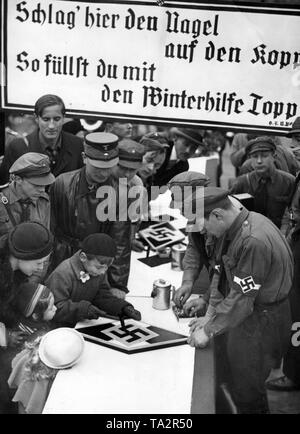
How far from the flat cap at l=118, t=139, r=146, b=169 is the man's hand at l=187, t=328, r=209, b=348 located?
0.96 metres

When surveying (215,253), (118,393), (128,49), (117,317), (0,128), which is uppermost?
(128,49)

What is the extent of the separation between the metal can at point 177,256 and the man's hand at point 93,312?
0.48 metres

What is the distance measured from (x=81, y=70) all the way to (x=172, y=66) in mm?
472

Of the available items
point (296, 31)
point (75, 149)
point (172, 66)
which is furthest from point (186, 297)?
point (296, 31)

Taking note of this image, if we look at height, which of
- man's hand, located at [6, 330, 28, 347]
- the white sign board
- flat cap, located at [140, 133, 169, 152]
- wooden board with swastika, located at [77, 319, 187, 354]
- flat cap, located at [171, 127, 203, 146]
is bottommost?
man's hand, located at [6, 330, 28, 347]

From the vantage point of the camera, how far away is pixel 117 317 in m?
3.38

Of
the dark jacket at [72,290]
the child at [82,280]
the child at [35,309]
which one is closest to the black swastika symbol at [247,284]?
the child at [82,280]

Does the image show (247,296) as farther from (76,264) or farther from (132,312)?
(76,264)

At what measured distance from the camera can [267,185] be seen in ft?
10.8

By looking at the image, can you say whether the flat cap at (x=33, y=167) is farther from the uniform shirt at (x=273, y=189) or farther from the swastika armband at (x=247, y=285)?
the swastika armband at (x=247, y=285)

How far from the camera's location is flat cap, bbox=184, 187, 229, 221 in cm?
313

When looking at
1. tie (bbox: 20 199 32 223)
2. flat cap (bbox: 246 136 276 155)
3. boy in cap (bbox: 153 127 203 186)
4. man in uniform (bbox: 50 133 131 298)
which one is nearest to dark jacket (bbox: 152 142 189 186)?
boy in cap (bbox: 153 127 203 186)

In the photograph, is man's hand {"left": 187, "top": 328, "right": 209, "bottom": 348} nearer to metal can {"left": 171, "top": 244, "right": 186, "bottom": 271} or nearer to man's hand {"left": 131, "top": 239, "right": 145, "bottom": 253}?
metal can {"left": 171, "top": 244, "right": 186, "bottom": 271}

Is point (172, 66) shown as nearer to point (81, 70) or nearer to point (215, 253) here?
point (81, 70)
